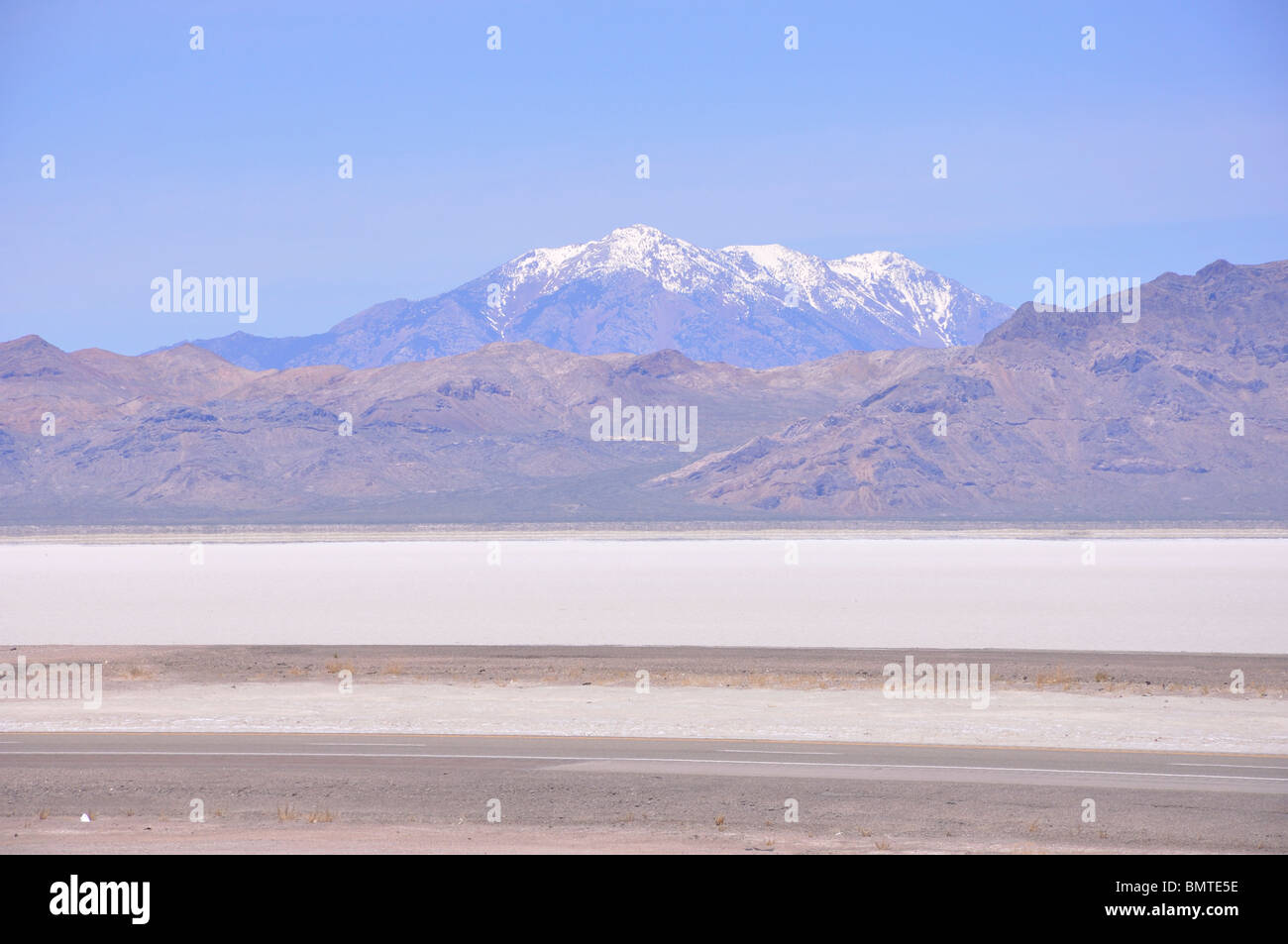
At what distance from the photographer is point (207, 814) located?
16.3 meters

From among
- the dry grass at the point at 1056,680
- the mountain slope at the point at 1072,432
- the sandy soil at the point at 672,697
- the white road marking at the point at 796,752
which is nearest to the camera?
the white road marking at the point at 796,752

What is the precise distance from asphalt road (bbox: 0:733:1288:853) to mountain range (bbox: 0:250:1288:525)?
126 metres

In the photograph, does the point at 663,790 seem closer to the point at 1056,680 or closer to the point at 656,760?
the point at 656,760

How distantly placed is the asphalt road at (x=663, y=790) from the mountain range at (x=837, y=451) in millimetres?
125740

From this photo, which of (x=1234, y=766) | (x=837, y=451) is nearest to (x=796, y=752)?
(x=1234, y=766)

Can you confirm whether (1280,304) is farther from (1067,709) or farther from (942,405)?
(1067,709)

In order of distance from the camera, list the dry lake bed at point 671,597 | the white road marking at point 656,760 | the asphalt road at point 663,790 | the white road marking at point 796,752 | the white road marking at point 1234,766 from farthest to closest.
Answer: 1. the dry lake bed at point 671,597
2. the white road marking at point 796,752
3. the white road marking at point 1234,766
4. the white road marking at point 656,760
5. the asphalt road at point 663,790

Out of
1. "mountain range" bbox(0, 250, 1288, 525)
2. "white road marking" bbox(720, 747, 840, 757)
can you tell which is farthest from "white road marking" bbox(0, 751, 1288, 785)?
"mountain range" bbox(0, 250, 1288, 525)

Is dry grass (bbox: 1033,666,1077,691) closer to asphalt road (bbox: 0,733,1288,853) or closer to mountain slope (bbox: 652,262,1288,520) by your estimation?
asphalt road (bbox: 0,733,1288,853)

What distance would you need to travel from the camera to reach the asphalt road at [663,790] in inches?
595

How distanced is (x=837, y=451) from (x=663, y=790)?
484 feet

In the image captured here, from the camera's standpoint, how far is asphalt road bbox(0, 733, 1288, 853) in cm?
1510

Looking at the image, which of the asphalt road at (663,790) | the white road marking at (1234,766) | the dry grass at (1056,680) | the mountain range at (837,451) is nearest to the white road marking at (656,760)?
the asphalt road at (663,790)

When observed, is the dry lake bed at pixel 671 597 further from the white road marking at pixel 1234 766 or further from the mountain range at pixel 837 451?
the mountain range at pixel 837 451
